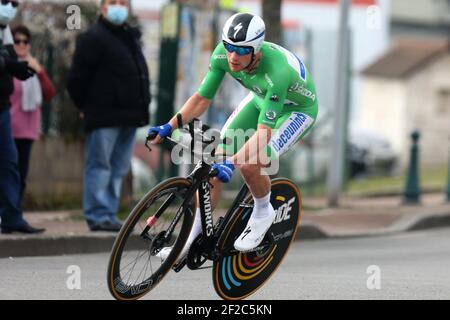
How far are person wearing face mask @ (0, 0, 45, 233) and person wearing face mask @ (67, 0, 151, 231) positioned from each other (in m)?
0.73

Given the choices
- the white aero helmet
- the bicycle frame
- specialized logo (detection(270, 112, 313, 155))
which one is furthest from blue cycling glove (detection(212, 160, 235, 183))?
the white aero helmet

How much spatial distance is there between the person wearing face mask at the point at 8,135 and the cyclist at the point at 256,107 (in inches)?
86.6

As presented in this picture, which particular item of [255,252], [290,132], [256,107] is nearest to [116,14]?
[256,107]

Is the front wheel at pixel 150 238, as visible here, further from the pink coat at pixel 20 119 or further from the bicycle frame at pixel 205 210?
the pink coat at pixel 20 119

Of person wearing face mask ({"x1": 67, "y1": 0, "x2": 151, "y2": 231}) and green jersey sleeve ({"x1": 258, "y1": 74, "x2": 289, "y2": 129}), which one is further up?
green jersey sleeve ({"x1": 258, "y1": 74, "x2": 289, "y2": 129})

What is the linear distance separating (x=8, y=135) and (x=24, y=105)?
1.06m

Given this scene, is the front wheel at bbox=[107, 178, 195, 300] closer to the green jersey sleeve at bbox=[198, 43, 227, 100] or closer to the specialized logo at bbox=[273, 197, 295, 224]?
the green jersey sleeve at bbox=[198, 43, 227, 100]

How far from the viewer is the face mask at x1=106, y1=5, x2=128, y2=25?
11000 millimetres

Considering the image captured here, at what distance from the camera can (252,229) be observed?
8.27 metres

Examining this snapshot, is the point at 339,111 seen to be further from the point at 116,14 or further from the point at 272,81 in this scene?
the point at 272,81

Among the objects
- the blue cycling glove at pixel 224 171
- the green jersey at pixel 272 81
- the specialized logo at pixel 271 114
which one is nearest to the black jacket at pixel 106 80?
the green jersey at pixel 272 81
